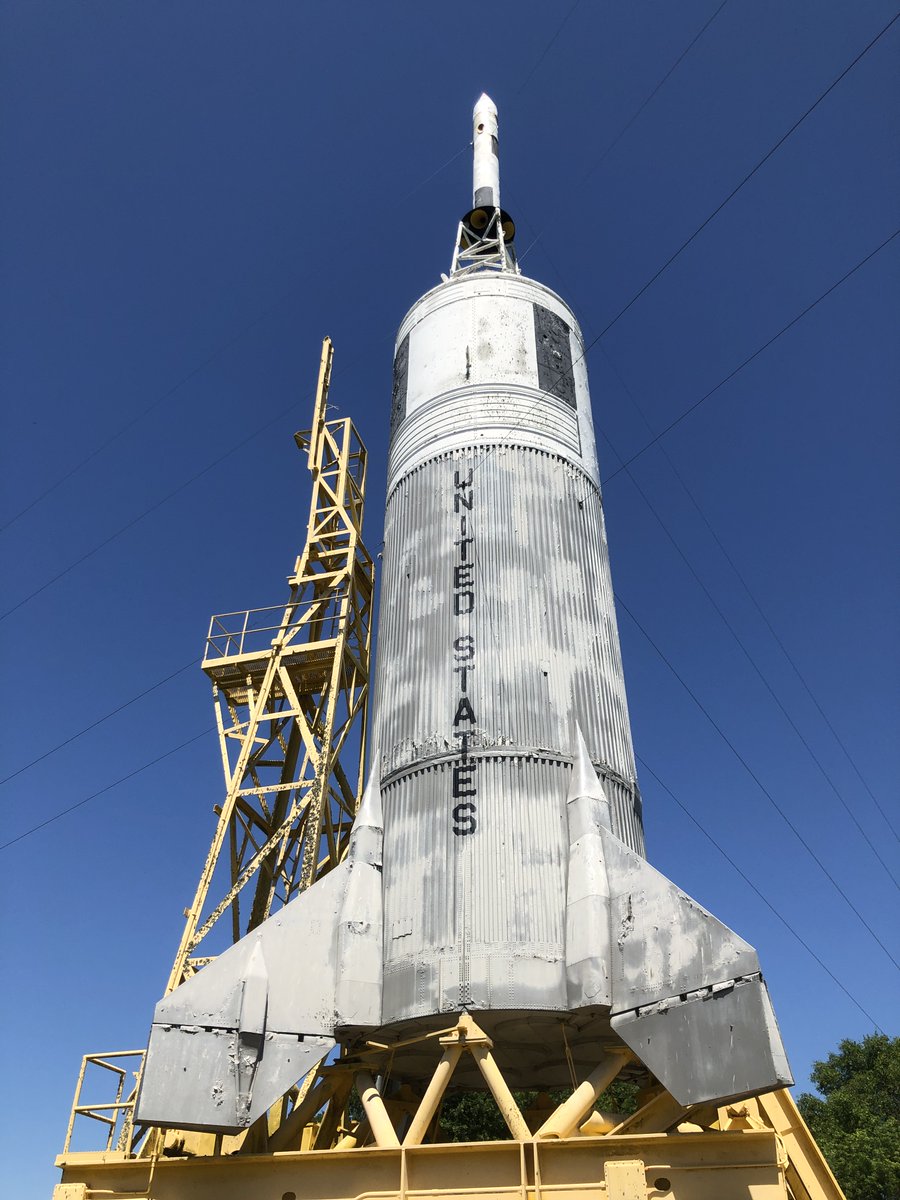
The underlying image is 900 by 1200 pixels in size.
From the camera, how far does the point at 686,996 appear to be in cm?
1015

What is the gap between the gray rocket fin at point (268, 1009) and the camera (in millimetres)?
10578

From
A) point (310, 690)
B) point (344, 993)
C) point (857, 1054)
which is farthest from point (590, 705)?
point (857, 1054)

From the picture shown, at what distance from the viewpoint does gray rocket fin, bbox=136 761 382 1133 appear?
10.6 meters

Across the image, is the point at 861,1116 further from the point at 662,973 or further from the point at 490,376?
the point at 490,376

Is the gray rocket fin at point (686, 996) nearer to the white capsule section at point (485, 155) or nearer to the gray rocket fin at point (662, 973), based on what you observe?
the gray rocket fin at point (662, 973)

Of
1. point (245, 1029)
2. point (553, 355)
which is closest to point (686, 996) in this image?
point (245, 1029)

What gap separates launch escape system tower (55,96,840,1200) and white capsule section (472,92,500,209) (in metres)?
5.65

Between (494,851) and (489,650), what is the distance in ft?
9.27

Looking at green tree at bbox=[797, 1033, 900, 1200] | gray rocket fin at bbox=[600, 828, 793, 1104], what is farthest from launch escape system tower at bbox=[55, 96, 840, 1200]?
green tree at bbox=[797, 1033, 900, 1200]

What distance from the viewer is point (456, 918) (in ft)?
37.8

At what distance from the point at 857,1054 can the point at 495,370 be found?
119 ft

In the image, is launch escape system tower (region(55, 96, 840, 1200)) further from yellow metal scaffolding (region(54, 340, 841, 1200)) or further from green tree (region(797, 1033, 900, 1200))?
green tree (region(797, 1033, 900, 1200))

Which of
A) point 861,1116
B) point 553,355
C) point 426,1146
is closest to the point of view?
point 426,1146

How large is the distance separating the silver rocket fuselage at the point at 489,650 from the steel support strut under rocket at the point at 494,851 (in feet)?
0.11
